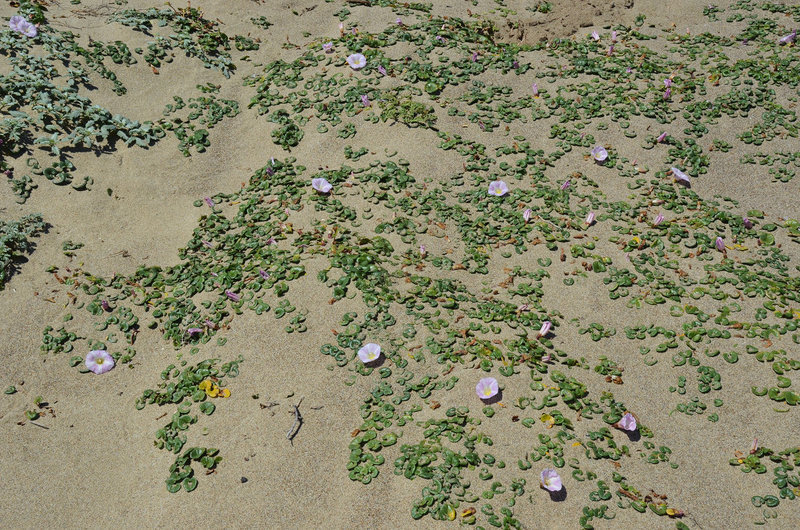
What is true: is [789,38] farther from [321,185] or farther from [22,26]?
[22,26]

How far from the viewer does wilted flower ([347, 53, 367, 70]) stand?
5043 mm

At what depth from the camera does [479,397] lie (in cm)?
306

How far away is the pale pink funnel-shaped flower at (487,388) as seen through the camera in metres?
3.02

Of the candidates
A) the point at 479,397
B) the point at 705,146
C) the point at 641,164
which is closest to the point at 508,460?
the point at 479,397

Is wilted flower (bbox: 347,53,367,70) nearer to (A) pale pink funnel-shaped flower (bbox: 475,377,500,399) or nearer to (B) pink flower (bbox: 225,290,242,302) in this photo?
(B) pink flower (bbox: 225,290,242,302)

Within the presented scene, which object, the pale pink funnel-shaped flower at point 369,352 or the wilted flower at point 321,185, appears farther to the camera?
the wilted flower at point 321,185

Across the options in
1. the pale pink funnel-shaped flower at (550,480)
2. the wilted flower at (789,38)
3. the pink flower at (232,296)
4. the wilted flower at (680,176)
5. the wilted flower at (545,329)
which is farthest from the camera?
the wilted flower at (789,38)

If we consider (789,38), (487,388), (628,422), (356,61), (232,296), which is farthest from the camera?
(789,38)

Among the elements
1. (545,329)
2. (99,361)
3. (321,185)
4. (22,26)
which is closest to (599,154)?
(545,329)

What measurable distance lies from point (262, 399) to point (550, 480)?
4.90 feet

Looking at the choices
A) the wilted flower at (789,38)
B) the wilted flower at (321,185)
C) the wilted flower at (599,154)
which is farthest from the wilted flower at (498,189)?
the wilted flower at (789,38)

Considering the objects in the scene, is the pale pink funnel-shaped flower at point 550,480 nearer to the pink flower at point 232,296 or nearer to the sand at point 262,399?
the sand at point 262,399

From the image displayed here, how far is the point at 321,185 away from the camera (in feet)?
13.4

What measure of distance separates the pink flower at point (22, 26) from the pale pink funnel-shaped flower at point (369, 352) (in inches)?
160
